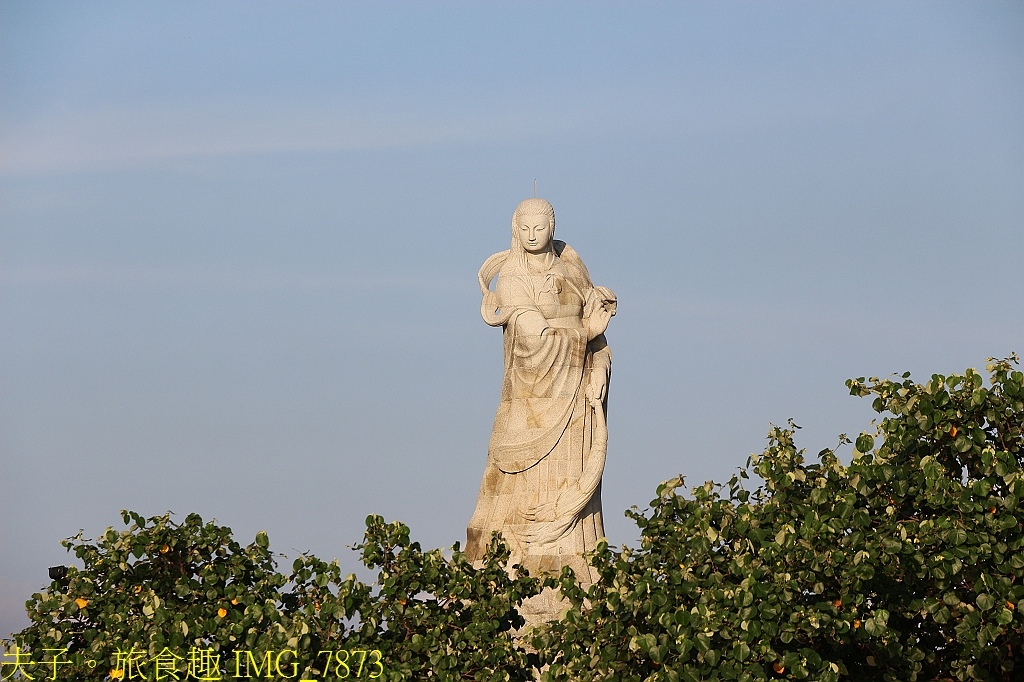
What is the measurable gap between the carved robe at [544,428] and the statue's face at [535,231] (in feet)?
1.13

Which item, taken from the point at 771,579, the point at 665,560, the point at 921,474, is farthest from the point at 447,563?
the point at 921,474

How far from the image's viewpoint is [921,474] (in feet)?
74.4

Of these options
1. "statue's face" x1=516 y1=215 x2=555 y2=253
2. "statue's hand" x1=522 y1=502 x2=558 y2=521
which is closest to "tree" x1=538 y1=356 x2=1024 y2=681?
"statue's hand" x1=522 y1=502 x2=558 y2=521

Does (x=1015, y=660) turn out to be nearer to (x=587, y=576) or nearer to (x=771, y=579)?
(x=771, y=579)

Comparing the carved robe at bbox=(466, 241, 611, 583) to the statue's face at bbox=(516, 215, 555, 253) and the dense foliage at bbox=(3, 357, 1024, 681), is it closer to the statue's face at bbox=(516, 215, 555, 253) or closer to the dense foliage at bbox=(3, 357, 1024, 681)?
the statue's face at bbox=(516, 215, 555, 253)

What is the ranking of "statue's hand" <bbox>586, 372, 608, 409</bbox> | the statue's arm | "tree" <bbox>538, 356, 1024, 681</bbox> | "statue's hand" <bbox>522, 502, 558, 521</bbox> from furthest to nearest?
"statue's hand" <bbox>586, 372, 608, 409</bbox>
the statue's arm
"statue's hand" <bbox>522, 502, 558, 521</bbox>
"tree" <bbox>538, 356, 1024, 681</bbox>

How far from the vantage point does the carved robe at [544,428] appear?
28.5 m

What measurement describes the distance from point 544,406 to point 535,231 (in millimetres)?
2717

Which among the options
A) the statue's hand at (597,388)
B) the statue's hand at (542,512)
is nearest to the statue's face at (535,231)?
A: the statue's hand at (597,388)

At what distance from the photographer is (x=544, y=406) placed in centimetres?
2900

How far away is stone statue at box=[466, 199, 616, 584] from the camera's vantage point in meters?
28.5

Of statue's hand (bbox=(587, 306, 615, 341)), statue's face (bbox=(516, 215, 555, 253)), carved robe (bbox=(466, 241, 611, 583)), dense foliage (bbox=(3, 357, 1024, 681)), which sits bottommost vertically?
dense foliage (bbox=(3, 357, 1024, 681))

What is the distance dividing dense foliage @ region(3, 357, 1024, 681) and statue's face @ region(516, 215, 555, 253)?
250 inches

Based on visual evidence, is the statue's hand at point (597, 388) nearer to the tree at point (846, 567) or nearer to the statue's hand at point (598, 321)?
the statue's hand at point (598, 321)
